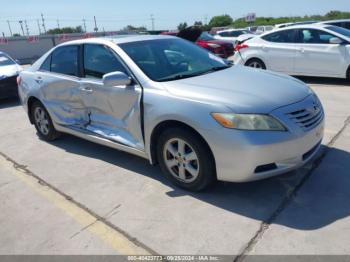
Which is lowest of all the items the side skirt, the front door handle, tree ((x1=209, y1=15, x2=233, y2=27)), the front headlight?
tree ((x1=209, y1=15, x2=233, y2=27))

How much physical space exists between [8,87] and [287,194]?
820 centimetres

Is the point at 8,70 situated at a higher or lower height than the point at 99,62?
lower

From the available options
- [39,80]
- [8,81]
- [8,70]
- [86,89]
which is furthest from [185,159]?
[8,70]

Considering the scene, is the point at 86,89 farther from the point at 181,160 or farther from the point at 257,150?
the point at 257,150

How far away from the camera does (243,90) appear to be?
3.49 m

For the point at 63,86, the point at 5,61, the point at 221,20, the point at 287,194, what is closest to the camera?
the point at 287,194

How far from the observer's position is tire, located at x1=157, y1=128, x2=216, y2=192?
3430mm

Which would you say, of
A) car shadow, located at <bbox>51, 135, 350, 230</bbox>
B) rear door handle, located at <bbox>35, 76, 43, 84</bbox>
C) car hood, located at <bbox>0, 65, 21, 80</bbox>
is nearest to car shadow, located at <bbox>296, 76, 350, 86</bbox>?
car shadow, located at <bbox>51, 135, 350, 230</bbox>

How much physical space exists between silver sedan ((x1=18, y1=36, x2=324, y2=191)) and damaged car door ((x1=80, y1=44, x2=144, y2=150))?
12 millimetres

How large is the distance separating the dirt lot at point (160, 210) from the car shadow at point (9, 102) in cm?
498

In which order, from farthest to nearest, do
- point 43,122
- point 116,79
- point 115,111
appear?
point 43,122, point 115,111, point 116,79

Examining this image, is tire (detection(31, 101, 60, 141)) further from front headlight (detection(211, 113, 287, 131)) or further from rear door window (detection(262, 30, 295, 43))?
rear door window (detection(262, 30, 295, 43))

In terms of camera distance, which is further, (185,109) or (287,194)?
(287,194)

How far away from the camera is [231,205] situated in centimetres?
346
